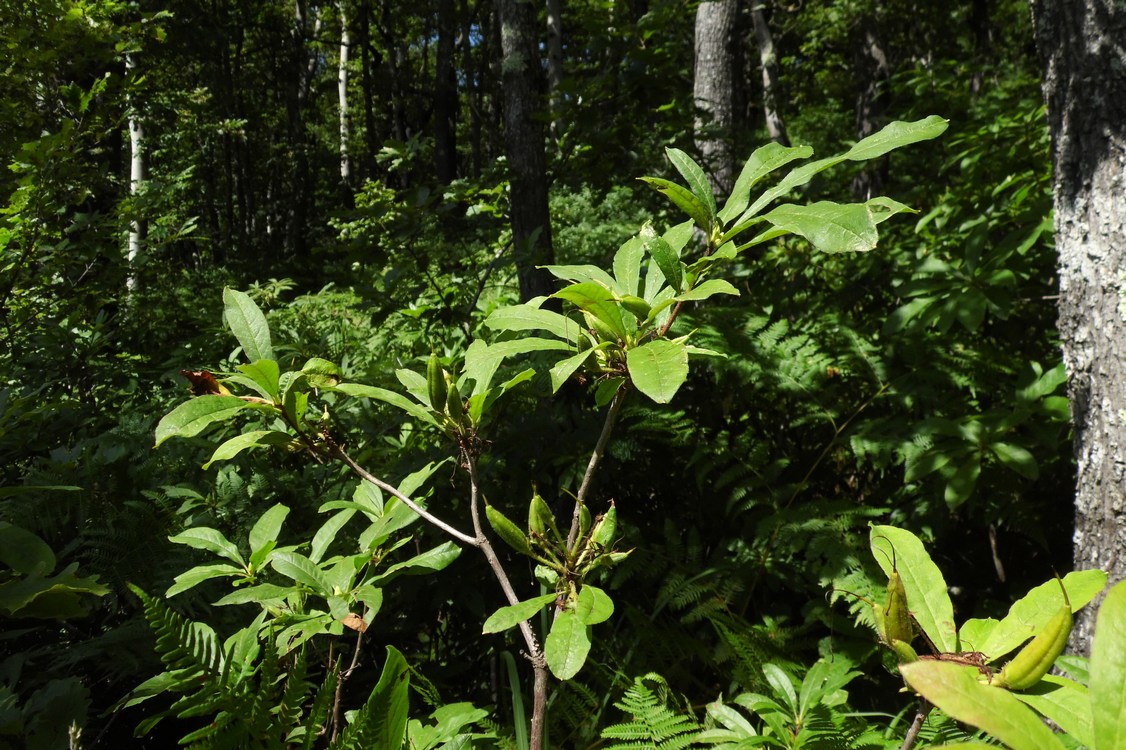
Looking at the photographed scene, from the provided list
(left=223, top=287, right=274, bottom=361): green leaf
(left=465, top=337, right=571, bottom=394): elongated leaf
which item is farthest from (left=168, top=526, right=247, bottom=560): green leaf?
(left=465, top=337, right=571, bottom=394): elongated leaf

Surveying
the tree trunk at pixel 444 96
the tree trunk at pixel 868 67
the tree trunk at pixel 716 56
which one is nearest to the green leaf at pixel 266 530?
the tree trunk at pixel 716 56

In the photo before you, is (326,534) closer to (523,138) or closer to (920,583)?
(920,583)

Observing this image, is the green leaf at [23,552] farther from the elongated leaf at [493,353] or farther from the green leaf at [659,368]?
the green leaf at [659,368]

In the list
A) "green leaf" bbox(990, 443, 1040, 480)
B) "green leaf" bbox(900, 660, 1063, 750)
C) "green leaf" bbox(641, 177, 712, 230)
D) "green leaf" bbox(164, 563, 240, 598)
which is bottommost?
"green leaf" bbox(990, 443, 1040, 480)

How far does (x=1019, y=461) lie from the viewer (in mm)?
1975

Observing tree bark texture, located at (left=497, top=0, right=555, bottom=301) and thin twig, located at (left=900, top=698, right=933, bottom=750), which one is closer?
thin twig, located at (left=900, top=698, right=933, bottom=750)

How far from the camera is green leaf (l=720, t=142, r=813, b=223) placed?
87cm

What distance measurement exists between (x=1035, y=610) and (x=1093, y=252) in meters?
1.61

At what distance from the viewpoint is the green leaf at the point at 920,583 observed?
→ 0.71 metres

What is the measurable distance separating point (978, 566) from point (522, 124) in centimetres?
254

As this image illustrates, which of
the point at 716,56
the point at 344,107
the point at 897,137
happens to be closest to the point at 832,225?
the point at 897,137

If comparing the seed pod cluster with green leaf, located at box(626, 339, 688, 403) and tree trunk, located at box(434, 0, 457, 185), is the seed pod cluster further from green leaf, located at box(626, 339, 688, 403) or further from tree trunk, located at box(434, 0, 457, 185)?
tree trunk, located at box(434, 0, 457, 185)

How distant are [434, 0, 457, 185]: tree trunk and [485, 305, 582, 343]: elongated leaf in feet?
40.4

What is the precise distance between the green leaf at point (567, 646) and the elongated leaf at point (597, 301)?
337 millimetres
